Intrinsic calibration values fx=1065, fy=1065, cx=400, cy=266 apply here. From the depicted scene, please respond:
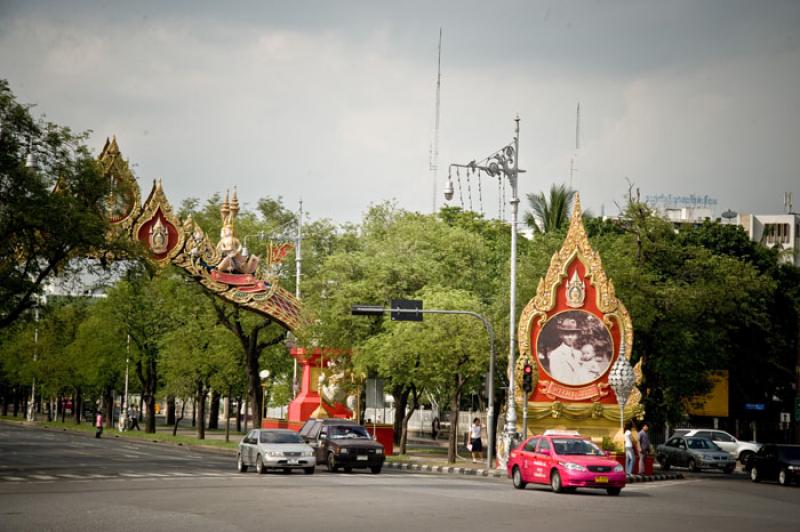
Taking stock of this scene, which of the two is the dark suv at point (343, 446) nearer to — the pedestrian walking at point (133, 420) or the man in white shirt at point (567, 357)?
the man in white shirt at point (567, 357)

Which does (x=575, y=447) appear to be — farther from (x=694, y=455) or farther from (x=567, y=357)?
(x=694, y=455)

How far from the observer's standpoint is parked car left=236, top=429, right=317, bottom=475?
106ft

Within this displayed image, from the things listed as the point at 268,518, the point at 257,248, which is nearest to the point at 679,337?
the point at 257,248

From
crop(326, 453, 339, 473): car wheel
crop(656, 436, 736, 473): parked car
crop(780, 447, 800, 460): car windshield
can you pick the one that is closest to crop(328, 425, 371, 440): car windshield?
crop(326, 453, 339, 473): car wheel

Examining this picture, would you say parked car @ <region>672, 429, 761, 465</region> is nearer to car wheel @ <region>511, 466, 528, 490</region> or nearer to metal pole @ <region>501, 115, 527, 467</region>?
metal pole @ <region>501, 115, 527, 467</region>

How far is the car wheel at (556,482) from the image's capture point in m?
27.0

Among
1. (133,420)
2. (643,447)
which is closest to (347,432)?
(643,447)

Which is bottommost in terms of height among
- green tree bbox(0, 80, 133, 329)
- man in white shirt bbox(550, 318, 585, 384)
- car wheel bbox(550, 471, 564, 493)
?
car wheel bbox(550, 471, 564, 493)

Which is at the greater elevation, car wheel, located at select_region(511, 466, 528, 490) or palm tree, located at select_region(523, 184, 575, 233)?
palm tree, located at select_region(523, 184, 575, 233)

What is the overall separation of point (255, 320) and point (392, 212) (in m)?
21.2

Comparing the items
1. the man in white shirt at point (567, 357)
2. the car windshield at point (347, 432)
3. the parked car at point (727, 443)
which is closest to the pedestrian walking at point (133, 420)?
the parked car at point (727, 443)

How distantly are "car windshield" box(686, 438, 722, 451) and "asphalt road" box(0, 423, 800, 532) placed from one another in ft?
40.3

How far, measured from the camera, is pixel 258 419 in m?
55.5

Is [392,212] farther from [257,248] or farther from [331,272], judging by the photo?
[331,272]
